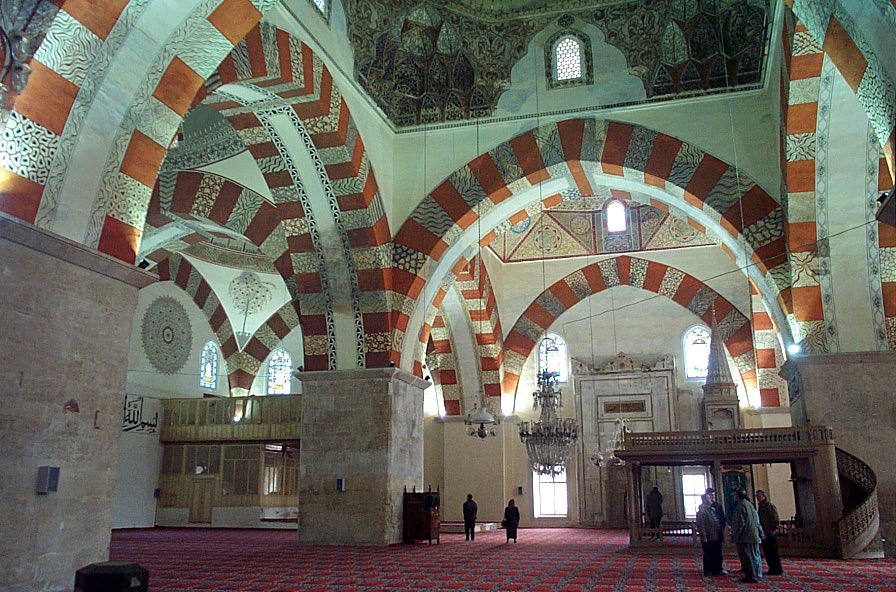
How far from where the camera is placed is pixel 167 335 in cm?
1397

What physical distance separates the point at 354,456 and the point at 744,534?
501cm

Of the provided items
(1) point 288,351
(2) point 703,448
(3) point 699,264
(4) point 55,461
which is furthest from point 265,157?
(3) point 699,264

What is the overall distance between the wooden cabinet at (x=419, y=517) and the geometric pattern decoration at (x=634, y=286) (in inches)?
213

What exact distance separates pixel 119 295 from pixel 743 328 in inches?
441

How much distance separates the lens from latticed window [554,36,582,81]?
987 cm

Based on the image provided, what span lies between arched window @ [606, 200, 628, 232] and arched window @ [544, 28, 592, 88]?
16.3ft

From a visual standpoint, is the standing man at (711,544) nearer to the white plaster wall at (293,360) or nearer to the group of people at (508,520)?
the group of people at (508,520)

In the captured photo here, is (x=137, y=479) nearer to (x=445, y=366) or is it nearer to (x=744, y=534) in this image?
(x=445, y=366)

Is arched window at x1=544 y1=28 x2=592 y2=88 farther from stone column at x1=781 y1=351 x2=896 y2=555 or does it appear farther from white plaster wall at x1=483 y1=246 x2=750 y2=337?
white plaster wall at x1=483 y1=246 x2=750 y2=337

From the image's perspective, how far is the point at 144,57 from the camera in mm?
5645

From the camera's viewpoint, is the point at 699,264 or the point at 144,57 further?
the point at 699,264

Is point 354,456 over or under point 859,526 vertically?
over

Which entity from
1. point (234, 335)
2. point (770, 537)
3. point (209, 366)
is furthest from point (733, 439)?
point (209, 366)

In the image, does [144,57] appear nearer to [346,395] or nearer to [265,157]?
[265,157]
